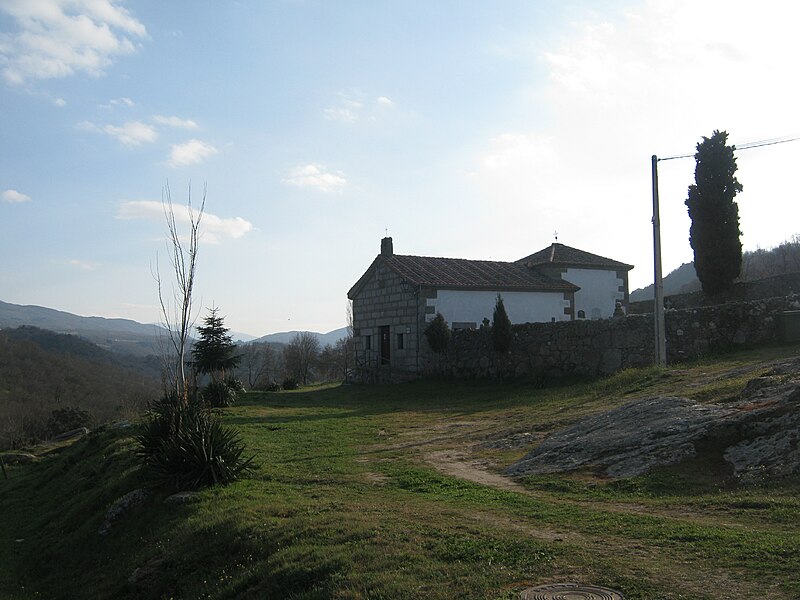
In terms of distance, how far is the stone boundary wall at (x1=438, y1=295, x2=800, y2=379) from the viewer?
1688 cm

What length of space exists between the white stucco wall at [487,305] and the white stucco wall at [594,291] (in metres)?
1.78

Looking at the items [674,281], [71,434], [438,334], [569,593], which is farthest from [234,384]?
[674,281]

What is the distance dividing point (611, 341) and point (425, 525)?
Answer: 13889mm

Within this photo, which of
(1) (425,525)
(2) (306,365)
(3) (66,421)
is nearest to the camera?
(1) (425,525)

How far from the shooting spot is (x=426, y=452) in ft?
39.4

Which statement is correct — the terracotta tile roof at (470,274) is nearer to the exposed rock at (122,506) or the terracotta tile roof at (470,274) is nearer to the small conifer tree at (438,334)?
the small conifer tree at (438,334)

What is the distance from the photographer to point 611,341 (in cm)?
1950

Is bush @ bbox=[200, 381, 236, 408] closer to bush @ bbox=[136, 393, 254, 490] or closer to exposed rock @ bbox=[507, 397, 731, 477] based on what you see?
bush @ bbox=[136, 393, 254, 490]

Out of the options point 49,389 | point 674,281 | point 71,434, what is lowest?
point 71,434

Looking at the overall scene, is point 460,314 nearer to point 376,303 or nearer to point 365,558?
point 376,303

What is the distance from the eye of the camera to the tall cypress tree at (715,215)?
78.5 feet

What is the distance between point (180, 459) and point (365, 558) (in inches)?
217

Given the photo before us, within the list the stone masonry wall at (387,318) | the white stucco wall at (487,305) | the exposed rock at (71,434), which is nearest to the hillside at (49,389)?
the exposed rock at (71,434)

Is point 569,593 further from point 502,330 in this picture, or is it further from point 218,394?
point 502,330
